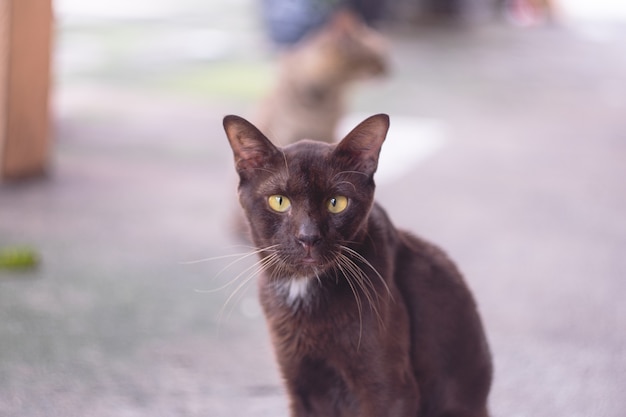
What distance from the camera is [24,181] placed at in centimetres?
422

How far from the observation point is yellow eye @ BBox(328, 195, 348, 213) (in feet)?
5.56

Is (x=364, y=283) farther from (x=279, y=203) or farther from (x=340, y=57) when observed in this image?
(x=340, y=57)

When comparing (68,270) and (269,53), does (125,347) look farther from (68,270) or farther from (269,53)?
(269,53)

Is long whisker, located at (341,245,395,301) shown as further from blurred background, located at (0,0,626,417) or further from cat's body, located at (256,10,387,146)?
cat's body, located at (256,10,387,146)

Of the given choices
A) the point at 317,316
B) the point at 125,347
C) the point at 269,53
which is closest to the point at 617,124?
the point at 269,53

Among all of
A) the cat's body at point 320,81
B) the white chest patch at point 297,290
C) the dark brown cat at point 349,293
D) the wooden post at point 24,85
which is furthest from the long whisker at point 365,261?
the wooden post at point 24,85

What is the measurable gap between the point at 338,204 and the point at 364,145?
0.14m

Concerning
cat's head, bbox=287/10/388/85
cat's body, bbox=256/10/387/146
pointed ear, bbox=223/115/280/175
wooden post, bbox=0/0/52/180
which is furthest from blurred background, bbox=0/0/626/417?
pointed ear, bbox=223/115/280/175

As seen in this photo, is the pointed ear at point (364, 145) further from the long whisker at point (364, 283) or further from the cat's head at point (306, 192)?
the long whisker at point (364, 283)

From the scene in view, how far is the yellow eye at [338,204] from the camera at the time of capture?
169 cm

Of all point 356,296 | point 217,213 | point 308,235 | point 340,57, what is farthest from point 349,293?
Answer: point 340,57

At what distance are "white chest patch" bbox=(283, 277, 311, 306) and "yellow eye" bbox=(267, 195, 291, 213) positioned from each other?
0.16 metres

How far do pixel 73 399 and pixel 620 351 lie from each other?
1.69m

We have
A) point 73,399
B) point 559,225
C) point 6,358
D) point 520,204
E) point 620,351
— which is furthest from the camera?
point 520,204
